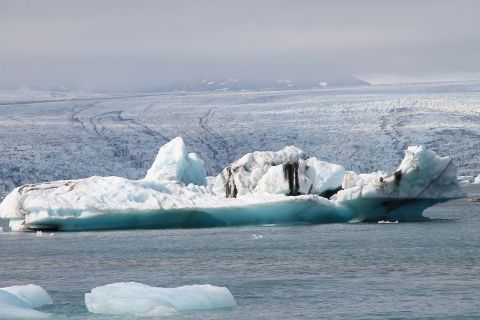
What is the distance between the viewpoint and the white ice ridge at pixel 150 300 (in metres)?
12.5

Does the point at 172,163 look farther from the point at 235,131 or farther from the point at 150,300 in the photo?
the point at 235,131

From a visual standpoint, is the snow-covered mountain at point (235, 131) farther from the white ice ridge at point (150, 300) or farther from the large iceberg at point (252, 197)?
the white ice ridge at point (150, 300)

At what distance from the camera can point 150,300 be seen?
494 inches

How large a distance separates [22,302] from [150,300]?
1580mm

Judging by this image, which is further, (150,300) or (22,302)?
(22,302)

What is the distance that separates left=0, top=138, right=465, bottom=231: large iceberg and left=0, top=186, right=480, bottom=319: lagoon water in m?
0.43

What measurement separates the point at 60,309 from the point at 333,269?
5818 millimetres

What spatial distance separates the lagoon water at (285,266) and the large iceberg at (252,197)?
0.43 m

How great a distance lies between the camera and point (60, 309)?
13.5m

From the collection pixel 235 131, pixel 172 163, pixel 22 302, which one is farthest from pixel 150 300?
pixel 235 131

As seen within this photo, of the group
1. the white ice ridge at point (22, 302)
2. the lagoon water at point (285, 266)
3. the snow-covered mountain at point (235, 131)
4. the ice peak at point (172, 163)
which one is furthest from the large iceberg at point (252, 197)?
the snow-covered mountain at point (235, 131)

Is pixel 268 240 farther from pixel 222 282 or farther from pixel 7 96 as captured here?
pixel 7 96

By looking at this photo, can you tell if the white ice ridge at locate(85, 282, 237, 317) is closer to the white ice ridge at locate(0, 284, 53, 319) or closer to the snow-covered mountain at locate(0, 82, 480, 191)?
the white ice ridge at locate(0, 284, 53, 319)

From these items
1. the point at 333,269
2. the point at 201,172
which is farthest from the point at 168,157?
the point at 333,269
